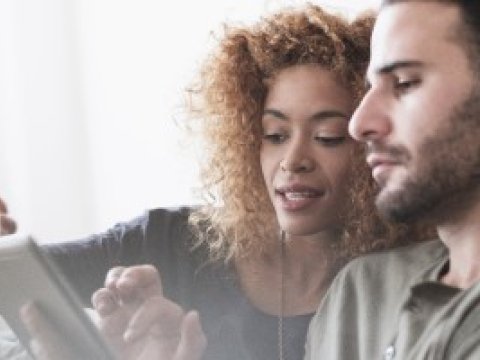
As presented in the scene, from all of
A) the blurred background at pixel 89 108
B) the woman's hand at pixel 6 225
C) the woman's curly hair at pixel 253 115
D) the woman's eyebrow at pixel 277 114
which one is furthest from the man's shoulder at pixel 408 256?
the blurred background at pixel 89 108

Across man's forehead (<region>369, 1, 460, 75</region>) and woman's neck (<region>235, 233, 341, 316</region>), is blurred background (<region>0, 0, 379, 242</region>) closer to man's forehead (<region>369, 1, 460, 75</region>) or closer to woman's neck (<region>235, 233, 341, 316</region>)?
woman's neck (<region>235, 233, 341, 316</region>)

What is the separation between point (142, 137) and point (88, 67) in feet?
0.69

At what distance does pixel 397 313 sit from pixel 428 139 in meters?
0.19

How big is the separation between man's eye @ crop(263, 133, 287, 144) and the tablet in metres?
0.43

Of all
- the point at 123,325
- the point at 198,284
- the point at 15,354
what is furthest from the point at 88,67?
the point at 123,325

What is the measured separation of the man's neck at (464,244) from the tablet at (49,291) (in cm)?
36

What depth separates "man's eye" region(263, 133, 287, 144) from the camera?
120 centimetres

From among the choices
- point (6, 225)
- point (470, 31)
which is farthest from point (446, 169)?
point (6, 225)

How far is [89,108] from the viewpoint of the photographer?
1936 millimetres

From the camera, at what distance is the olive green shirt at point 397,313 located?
0.81 meters

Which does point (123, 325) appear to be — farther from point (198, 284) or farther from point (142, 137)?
point (142, 137)

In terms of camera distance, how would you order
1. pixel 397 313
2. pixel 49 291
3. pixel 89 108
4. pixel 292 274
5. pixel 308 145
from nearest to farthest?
pixel 49 291 → pixel 397 313 → pixel 308 145 → pixel 292 274 → pixel 89 108

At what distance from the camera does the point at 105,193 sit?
193 cm

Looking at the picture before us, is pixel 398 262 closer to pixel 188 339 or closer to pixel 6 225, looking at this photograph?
pixel 188 339
